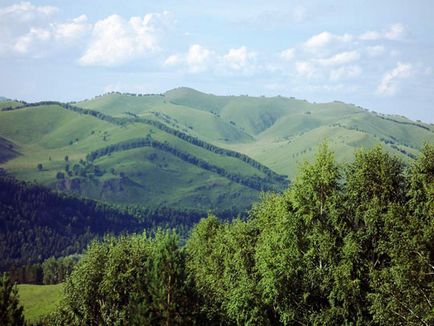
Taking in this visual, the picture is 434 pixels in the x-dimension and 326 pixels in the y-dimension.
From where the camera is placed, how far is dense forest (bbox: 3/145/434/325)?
4447cm

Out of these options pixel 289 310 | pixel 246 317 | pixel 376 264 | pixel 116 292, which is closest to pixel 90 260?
pixel 116 292

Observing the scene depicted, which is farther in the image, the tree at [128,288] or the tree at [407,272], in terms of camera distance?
the tree at [128,288]

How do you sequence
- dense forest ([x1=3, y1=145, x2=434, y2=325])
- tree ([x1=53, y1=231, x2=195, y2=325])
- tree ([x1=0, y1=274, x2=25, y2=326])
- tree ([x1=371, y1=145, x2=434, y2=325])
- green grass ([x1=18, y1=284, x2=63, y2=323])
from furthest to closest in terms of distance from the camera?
green grass ([x1=18, y1=284, x2=63, y2=323]) < tree ([x1=0, y1=274, x2=25, y2=326]) < tree ([x1=53, y1=231, x2=195, y2=325]) < dense forest ([x1=3, y1=145, x2=434, y2=325]) < tree ([x1=371, y1=145, x2=434, y2=325])

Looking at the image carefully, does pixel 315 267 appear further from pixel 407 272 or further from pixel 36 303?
pixel 36 303

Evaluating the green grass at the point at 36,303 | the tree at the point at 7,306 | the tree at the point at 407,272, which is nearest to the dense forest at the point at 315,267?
the tree at the point at 407,272

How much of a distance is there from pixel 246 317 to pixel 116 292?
15162mm

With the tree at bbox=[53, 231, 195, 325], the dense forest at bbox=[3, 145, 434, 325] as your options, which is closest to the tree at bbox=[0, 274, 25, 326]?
the dense forest at bbox=[3, 145, 434, 325]

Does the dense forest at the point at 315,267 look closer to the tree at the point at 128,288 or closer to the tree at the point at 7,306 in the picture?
the tree at the point at 128,288

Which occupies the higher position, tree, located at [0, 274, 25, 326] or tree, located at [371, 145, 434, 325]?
tree, located at [371, 145, 434, 325]

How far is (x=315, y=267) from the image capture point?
164 ft

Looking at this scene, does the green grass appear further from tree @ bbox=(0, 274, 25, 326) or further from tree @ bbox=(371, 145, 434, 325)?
tree @ bbox=(371, 145, 434, 325)

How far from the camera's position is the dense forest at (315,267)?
4447 centimetres

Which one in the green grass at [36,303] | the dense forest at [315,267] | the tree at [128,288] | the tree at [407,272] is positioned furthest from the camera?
the green grass at [36,303]

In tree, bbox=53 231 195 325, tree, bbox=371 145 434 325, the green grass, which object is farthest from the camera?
the green grass
